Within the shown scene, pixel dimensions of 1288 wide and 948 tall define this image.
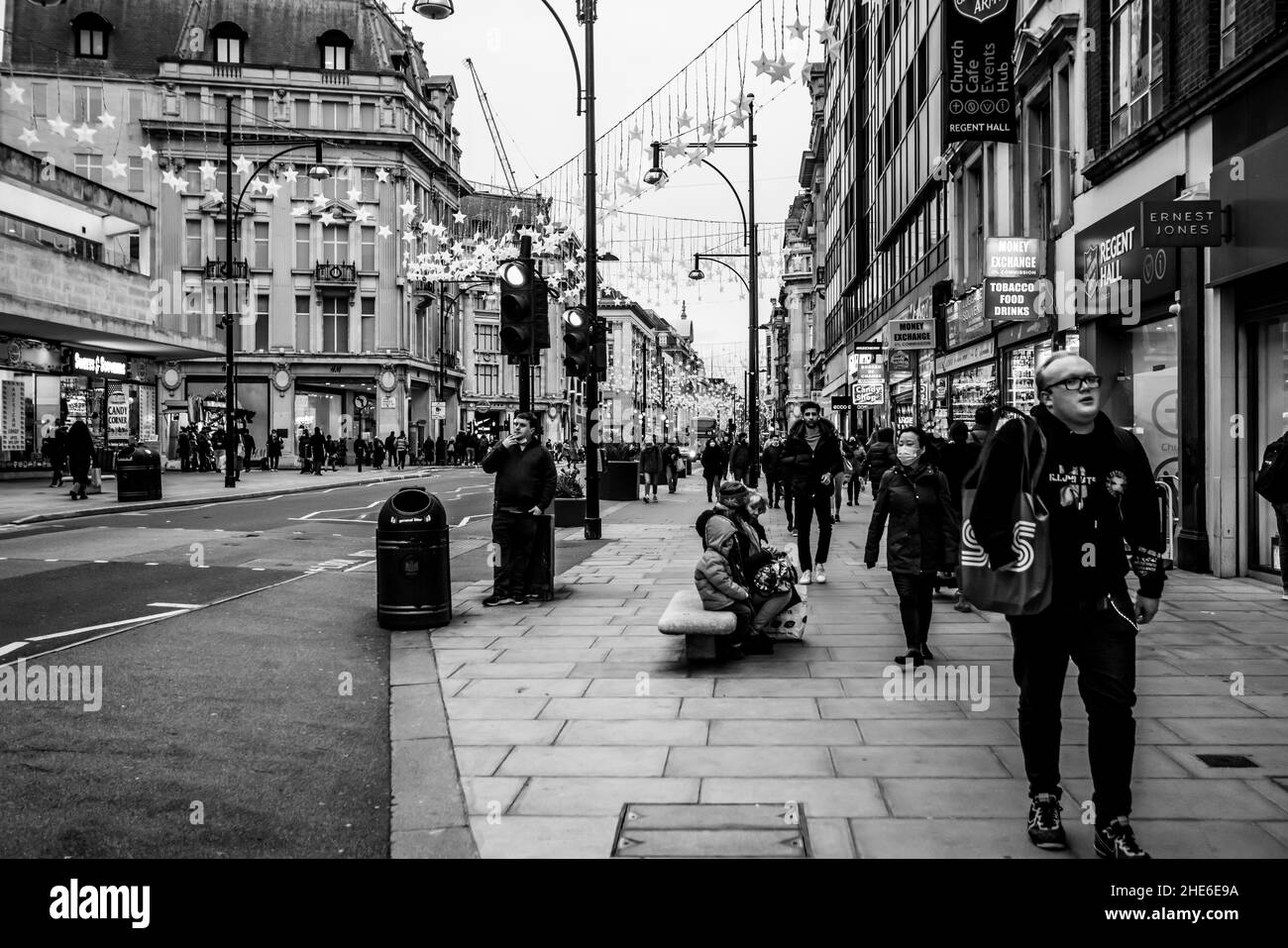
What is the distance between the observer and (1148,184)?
43.7 feet

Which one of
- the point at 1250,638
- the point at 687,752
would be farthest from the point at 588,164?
the point at 687,752

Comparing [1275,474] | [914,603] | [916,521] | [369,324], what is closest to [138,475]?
[916,521]

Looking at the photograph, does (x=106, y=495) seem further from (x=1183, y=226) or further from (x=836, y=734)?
(x=836, y=734)

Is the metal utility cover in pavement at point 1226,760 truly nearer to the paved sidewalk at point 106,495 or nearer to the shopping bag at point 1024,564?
the shopping bag at point 1024,564

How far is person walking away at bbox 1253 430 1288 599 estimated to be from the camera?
373 inches

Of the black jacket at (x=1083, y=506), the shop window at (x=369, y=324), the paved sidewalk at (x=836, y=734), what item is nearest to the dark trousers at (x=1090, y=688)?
the black jacket at (x=1083, y=506)

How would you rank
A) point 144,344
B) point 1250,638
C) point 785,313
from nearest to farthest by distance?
point 1250,638 → point 144,344 → point 785,313

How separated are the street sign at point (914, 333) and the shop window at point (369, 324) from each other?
138 ft

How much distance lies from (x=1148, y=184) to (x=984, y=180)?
28.5 feet

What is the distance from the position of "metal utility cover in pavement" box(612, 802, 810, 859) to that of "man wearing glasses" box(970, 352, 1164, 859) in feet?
2.98

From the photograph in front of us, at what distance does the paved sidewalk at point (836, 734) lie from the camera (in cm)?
437
